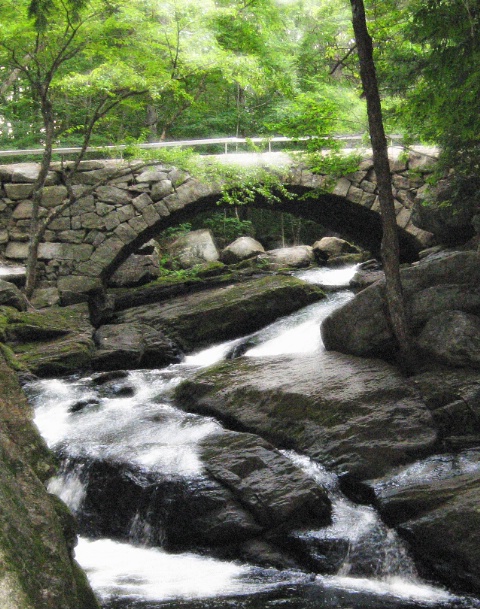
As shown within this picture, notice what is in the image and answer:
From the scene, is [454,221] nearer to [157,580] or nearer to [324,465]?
[324,465]

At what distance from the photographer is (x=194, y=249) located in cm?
1769

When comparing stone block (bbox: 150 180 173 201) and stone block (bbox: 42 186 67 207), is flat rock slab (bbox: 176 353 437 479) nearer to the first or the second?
stone block (bbox: 150 180 173 201)

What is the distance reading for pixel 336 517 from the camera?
4863mm

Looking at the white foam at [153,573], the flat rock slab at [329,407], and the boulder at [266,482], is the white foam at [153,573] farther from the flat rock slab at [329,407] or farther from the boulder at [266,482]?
the flat rock slab at [329,407]

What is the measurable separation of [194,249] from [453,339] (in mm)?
11850

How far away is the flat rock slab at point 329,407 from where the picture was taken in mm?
5605

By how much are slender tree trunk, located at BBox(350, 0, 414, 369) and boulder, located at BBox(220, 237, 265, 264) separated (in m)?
10.7

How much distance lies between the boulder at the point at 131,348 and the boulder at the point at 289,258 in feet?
19.5

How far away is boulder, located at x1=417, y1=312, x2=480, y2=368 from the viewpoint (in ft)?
21.2

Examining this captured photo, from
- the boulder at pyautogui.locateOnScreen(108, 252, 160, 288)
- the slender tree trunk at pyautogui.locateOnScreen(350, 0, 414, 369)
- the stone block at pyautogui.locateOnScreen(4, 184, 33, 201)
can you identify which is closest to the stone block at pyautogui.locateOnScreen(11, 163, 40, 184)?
the stone block at pyautogui.locateOnScreen(4, 184, 33, 201)

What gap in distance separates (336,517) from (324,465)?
758mm

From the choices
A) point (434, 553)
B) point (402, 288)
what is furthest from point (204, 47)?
point (434, 553)

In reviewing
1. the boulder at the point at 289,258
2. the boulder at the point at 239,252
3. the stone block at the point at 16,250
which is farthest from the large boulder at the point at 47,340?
the boulder at the point at 239,252

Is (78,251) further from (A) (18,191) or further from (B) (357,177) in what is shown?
(B) (357,177)
